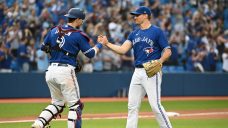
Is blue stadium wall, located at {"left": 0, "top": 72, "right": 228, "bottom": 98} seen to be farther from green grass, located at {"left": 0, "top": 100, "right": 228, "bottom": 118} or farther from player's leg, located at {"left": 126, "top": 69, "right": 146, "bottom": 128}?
Answer: player's leg, located at {"left": 126, "top": 69, "right": 146, "bottom": 128}

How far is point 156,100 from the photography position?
10.1 meters

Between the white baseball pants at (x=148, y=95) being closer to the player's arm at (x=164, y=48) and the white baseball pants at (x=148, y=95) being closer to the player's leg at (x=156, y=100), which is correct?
the player's leg at (x=156, y=100)

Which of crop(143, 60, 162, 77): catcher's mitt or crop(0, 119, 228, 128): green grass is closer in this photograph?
crop(143, 60, 162, 77): catcher's mitt

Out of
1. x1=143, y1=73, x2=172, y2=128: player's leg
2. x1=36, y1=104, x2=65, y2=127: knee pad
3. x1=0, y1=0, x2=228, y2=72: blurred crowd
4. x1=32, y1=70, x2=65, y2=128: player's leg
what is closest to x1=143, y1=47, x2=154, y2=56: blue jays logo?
x1=143, y1=73, x2=172, y2=128: player's leg

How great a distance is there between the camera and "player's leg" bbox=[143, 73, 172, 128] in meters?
10.0

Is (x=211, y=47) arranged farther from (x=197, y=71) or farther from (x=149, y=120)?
(x=149, y=120)

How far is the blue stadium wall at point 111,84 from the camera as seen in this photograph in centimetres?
2008

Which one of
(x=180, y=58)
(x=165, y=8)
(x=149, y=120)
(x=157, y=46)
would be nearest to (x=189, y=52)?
(x=180, y=58)

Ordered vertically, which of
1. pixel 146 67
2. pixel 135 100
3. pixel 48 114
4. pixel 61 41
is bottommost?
pixel 48 114

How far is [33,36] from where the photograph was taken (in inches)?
794

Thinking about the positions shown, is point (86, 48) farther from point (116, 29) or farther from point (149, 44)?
point (116, 29)

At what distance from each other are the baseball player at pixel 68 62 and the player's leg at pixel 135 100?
2.88ft

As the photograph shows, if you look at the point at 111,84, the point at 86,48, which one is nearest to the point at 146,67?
the point at 86,48

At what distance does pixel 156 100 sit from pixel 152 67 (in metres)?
0.59
